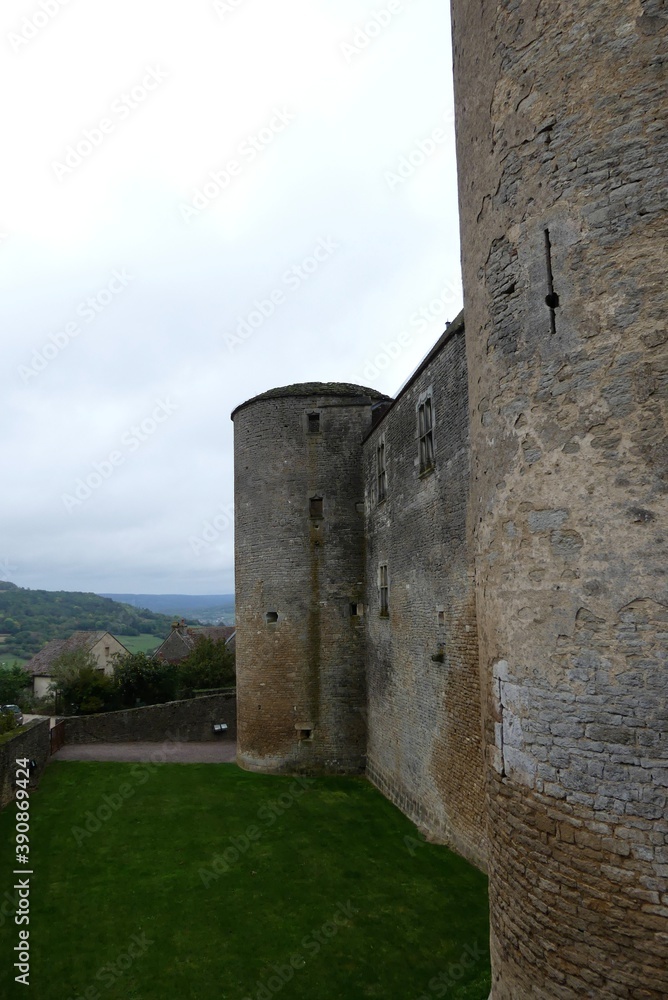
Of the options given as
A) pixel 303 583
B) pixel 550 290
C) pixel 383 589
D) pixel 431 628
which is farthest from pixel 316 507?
pixel 550 290

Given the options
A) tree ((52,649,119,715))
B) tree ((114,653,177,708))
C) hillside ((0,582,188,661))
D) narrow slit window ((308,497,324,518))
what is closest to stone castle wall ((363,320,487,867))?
narrow slit window ((308,497,324,518))

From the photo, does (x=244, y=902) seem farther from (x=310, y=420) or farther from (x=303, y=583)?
(x=310, y=420)

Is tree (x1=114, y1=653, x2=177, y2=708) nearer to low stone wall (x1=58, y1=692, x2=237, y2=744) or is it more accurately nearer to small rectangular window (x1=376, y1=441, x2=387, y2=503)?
low stone wall (x1=58, y1=692, x2=237, y2=744)

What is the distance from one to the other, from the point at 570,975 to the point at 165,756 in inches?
754

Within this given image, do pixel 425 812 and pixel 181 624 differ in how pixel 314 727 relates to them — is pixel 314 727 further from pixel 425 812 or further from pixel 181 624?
pixel 181 624

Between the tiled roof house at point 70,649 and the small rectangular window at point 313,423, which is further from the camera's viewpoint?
the tiled roof house at point 70,649

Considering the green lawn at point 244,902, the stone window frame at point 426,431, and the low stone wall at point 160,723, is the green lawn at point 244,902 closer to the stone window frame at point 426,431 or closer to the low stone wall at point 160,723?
the low stone wall at point 160,723

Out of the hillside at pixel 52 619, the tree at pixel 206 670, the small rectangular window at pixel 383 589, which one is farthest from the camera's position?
the hillside at pixel 52 619

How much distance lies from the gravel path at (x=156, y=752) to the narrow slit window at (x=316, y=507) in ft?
28.1

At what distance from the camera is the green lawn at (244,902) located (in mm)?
8461

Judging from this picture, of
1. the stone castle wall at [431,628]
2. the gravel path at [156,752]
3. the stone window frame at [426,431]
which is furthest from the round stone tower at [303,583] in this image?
the stone window frame at [426,431]

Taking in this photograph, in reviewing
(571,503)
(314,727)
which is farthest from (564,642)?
(314,727)

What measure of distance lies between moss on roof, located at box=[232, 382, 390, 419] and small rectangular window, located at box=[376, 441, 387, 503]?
2866 mm

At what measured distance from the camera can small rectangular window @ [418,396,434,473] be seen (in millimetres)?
12820
